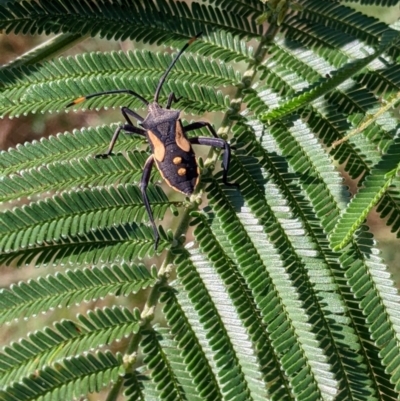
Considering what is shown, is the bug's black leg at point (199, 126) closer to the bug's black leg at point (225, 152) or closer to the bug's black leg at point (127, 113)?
the bug's black leg at point (225, 152)

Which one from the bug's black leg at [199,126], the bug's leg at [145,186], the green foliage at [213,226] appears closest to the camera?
the green foliage at [213,226]

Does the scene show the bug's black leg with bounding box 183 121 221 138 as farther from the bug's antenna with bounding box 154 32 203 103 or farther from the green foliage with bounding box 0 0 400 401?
the bug's antenna with bounding box 154 32 203 103

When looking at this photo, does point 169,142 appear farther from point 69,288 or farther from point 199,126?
point 69,288

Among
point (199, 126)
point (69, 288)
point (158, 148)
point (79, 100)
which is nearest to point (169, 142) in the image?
point (158, 148)

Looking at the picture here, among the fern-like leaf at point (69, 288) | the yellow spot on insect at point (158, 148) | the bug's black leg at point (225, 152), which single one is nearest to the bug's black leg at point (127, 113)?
the yellow spot on insect at point (158, 148)

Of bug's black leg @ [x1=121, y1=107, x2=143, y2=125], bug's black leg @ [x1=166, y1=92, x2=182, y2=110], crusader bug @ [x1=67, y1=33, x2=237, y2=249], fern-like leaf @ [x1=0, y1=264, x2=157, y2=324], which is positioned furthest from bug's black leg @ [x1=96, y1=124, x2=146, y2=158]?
fern-like leaf @ [x1=0, y1=264, x2=157, y2=324]

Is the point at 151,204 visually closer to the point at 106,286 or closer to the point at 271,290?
the point at 106,286
